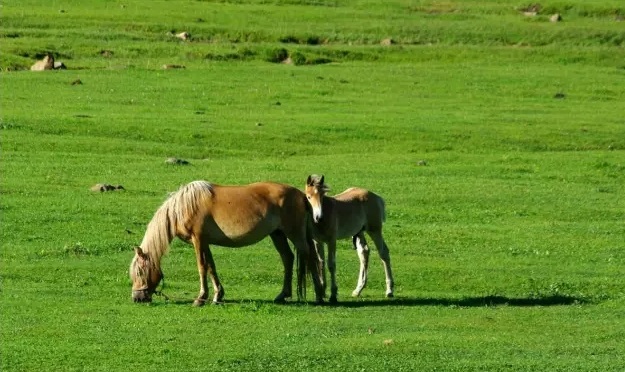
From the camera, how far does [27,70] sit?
5122 centimetres

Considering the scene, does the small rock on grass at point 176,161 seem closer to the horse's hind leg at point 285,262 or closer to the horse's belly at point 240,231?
the horse's hind leg at point 285,262

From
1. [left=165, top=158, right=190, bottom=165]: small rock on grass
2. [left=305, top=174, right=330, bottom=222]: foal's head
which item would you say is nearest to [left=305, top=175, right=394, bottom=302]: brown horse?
[left=305, top=174, right=330, bottom=222]: foal's head

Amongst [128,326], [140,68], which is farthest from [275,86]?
[128,326]

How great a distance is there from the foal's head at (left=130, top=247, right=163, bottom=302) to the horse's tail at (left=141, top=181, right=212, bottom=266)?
0.11 meters

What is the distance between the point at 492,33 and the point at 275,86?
22054mm

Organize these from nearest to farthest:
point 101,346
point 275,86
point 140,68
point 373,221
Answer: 1. point 101,346
2. point 373,221
3. point 275,86
4. point 140,68

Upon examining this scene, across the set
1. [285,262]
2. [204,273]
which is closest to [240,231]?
[204,273]

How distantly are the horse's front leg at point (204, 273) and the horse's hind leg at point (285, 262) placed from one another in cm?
91

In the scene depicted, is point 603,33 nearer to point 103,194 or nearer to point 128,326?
point 103,194

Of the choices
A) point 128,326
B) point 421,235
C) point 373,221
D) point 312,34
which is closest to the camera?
point 128,326

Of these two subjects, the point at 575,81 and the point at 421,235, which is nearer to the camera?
the point at 421,235

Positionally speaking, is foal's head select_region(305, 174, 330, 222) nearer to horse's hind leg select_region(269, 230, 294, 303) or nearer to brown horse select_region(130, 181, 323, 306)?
brown horse select_region(130, 181, 323, 306)

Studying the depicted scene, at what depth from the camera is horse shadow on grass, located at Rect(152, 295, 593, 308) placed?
19.4 metres

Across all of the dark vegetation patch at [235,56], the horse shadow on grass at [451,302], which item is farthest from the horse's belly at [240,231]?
the dark vegetation patch at [235,56]
